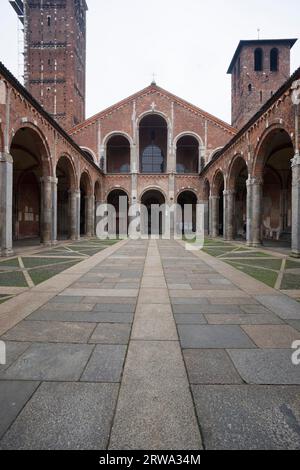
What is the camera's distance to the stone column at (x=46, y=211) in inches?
579

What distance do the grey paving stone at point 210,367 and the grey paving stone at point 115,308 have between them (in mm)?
1441

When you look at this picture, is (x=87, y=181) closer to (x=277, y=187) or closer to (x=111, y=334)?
(x=277, y=187)

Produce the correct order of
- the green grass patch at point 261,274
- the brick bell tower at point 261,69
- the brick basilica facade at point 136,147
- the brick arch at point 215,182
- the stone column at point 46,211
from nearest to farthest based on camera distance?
the green grass patch at point 261,274
the brick basilica facade at point 136,147
the stone column at point 46,211
the brick arch at point 215,182
the brick bell tower at point 261,69

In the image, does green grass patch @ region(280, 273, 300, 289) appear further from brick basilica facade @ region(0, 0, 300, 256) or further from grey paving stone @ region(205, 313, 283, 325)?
brick basilica facade @ region(0, 0, 300, 256)

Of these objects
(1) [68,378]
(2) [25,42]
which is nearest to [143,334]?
(1) [68,378]

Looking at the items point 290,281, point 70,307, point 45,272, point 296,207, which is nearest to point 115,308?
point 70,307

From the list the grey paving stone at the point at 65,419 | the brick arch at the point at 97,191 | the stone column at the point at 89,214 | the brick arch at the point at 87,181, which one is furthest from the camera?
the brick arch at the point at 97,191

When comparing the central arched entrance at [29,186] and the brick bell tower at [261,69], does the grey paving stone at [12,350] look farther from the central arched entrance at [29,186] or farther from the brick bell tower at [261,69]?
the brick bell tower at [261,69]

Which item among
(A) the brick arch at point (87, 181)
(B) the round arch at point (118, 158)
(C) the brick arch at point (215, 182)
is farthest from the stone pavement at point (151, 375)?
(B) the round arch at point (118, 158)

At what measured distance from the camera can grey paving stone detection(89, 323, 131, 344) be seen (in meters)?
2.93

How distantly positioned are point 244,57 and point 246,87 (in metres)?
3.44

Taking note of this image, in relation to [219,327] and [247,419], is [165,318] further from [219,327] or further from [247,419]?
[247,419]
